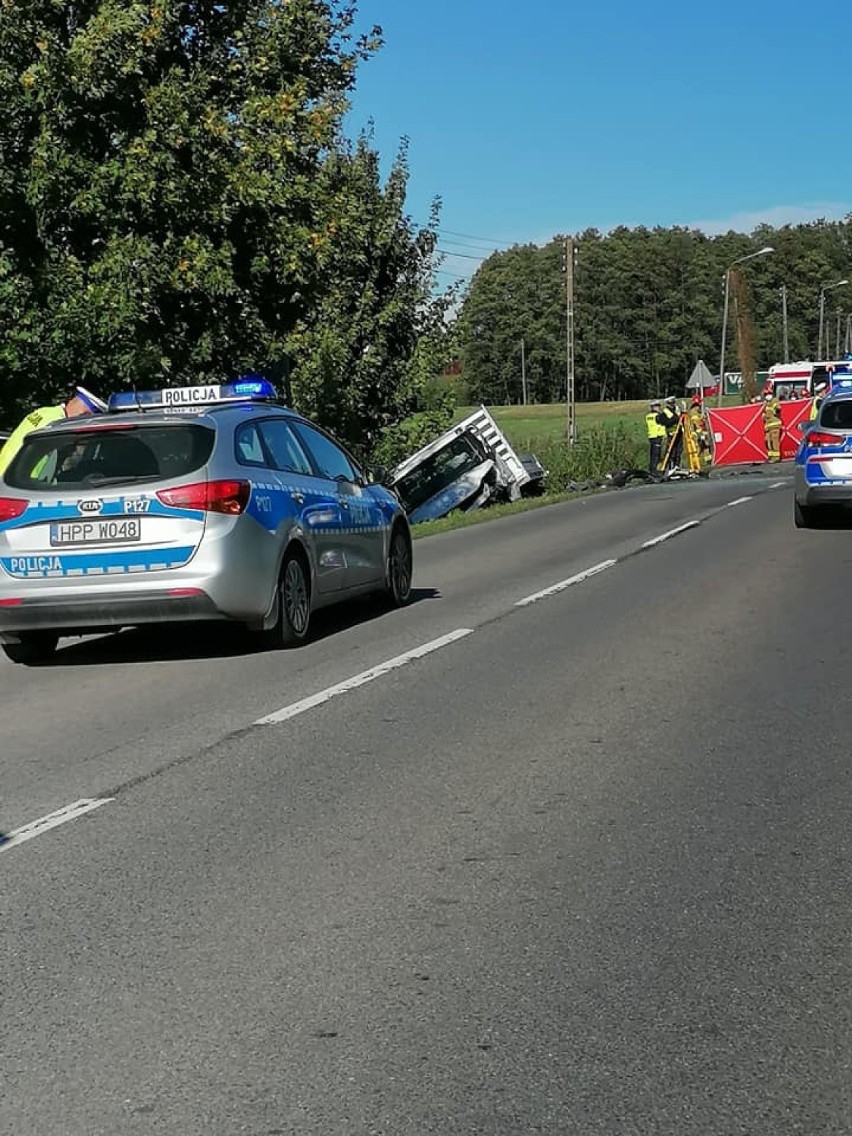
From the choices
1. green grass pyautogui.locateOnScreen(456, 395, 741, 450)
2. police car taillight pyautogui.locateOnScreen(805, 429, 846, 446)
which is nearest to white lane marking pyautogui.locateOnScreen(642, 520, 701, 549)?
police car taillight pyautogui.locateOnScreen(805, 429, 846, 446)

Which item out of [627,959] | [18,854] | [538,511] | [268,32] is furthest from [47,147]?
[627,959]

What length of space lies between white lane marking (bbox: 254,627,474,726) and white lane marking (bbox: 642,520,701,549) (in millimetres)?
7615

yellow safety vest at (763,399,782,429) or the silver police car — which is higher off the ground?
the silver police car

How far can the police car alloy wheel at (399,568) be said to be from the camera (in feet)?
43.6

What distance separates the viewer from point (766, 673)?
375 inches

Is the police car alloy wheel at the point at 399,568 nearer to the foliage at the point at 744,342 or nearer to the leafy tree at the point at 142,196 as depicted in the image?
the leafy tree at the point at 142,196

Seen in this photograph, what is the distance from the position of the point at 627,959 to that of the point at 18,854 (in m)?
2.36

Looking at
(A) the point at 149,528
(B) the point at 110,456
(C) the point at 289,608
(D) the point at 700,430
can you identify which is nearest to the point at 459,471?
(D) the point at 700,430

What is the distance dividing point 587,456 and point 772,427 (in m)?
10.8

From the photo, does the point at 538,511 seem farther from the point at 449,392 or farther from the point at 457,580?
the point at 457,580

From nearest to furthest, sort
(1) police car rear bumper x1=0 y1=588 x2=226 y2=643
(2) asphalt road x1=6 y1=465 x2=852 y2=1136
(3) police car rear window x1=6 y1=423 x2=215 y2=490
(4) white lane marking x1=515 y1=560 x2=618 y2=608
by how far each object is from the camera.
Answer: (2) asphalt road x1=6 y1=465 x2=852 y2=1136 → (1) police car rear bumper x1=0 y1=588 x2=226 y2=643 → (3) police car rear window x1=6 y1=423 x2=215 y2=490 → (4) white lane marking x1=515 y1=560 x2=618 y2=608

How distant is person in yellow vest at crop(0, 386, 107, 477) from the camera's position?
38.2ft

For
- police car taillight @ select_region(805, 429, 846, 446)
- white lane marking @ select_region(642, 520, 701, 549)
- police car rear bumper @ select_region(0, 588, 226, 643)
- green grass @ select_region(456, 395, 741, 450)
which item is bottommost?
green grass @ select_region(456, 395, 741, 450)

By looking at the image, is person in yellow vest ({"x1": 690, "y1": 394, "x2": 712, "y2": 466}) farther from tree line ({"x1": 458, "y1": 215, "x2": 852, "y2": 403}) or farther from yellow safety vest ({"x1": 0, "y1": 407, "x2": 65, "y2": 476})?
tree line ({"x1": 458, "y1": 215, "x2": 852, "y2": 403})
